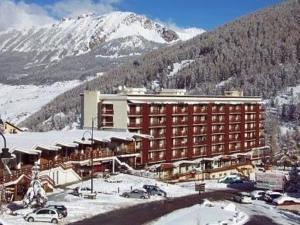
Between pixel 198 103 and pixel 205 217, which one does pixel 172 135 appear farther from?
pixel 205 217

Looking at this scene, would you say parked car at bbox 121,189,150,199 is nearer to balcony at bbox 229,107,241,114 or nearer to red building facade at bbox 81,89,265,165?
red building facade at bbox 81,89,265,165

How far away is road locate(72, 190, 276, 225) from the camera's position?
5928cm

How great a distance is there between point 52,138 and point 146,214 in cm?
2527

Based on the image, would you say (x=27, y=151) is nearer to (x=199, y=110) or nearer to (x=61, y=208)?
(x=61, y=208)

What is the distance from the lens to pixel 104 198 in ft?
235

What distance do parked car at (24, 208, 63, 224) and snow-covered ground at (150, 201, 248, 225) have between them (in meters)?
9.18

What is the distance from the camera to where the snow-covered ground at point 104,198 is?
60984 mm

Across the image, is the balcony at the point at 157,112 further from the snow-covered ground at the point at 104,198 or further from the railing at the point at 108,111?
the snow-covered ground at the point at 104,198

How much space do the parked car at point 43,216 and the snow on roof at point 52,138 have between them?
53.4 feet

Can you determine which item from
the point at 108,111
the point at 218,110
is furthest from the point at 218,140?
the point at 108,111

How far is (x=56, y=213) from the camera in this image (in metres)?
57.0

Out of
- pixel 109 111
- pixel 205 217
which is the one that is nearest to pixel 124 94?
pixel 109 111

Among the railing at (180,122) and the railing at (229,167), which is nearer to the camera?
the railing at (229,167)

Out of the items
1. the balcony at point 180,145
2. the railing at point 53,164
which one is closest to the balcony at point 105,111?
the railing at point 53,164
